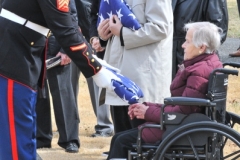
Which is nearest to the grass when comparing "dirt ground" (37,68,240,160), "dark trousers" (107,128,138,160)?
"dirt ground" (37,68,240,160)

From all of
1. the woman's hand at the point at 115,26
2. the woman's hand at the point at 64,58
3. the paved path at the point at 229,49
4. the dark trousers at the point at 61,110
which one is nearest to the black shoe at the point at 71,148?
the dark trousers at the point at 61,110

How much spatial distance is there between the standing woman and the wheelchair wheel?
0.71 meters

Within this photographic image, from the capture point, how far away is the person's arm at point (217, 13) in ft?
18.3

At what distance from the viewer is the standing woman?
4.95 m

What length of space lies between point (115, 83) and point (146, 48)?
0.75 metres

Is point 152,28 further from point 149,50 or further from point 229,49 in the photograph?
point 229,49

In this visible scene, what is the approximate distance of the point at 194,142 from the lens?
4285 mm

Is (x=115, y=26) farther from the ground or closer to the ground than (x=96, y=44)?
farther from the ground

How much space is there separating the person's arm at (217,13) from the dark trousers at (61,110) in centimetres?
146

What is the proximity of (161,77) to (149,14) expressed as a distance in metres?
0.47

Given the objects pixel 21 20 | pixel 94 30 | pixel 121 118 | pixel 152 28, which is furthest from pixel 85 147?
pixel 21 20

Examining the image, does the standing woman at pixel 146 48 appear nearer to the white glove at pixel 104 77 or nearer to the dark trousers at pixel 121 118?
the dark trousers at pixel 121 118

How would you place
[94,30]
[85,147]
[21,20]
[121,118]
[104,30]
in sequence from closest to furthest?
[21,20], [104,30], [121,118], [94,30], [85,147]

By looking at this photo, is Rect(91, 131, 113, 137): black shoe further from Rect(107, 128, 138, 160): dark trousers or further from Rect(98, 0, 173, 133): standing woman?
Rect(107, 128, 138, 160): dark trousers
